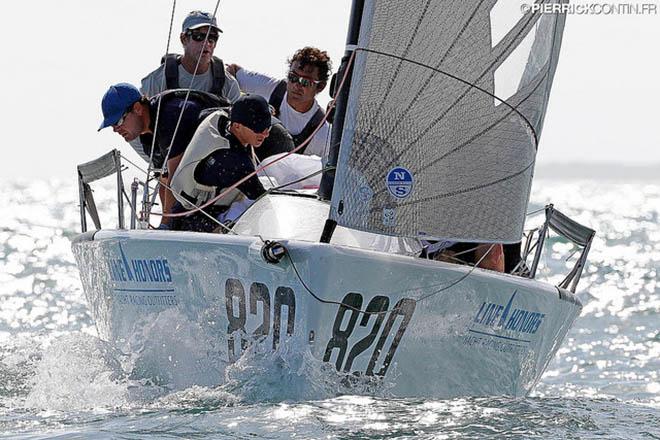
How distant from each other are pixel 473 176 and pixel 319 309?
3.10 ft

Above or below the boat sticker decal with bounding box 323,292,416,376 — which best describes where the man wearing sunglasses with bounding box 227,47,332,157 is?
above

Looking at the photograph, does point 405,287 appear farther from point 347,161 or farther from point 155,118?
point 155,118

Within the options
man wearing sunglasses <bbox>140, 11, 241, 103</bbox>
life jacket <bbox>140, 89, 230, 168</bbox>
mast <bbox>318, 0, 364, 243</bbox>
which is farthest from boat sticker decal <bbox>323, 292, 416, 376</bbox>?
man wearing sunglasses <bbox>140, 11, 241, 103</bbox>

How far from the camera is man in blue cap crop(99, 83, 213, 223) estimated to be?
20.5 feet

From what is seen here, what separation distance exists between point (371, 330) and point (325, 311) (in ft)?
0.76

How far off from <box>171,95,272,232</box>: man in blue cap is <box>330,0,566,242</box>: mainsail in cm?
87

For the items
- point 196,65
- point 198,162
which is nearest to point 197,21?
point 196,65

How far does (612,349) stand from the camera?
33.1 feet

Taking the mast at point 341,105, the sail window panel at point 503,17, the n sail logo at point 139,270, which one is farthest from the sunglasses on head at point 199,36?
the sail window panel at point 503,17

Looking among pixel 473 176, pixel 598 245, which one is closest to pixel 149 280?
pixel 473 176

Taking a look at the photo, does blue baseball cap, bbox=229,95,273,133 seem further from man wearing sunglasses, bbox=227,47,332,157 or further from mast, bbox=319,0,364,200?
man wearing sunglasses, bbox=227,47,332,157

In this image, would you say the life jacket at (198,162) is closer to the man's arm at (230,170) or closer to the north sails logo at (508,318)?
the man's arm at (230,170)

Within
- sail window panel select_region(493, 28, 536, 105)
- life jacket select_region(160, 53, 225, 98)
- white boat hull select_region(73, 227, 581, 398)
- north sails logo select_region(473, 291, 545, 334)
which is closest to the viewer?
white boat hull select_region(73, 227, 581, 398)

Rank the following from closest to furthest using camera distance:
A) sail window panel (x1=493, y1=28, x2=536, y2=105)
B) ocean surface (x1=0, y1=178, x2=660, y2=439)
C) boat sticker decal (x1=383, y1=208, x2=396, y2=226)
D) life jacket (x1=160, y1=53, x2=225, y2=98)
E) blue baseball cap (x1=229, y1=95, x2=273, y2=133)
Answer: ocean surface (x1=0, y1=178, x2=660, y2=439), boat sticker decal (x1=383, y1=208, x2=396, y2=226), sail window panel (x1=493, y1=28, x2=536, y2=105), blue baseball cap (x1=229, y1=95, x2=273, y2=133), life jacket (x1=160, y1=53, x2=225, y2=98)
